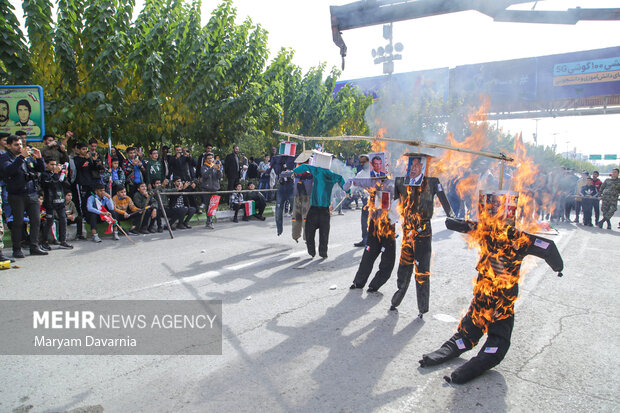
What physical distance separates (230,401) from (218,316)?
5.73 ft

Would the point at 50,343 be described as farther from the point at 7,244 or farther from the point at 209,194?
the point at 209,194

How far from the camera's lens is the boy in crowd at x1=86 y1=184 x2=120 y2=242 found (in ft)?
30.0

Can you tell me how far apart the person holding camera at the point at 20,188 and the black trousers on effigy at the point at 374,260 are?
18.7ft

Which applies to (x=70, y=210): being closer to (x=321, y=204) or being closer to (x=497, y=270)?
(x=321, y=204)

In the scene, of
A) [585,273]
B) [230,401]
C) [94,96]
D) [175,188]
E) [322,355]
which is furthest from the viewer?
[175,188]

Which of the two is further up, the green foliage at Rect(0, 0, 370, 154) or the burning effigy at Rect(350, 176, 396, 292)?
the green foliage at Rect(0, 0, 370, 154)

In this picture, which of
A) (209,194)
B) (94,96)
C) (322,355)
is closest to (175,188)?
(209,194)

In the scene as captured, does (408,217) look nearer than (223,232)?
Yes

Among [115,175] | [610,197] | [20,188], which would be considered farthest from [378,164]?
[610,197]

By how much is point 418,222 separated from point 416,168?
642 mm

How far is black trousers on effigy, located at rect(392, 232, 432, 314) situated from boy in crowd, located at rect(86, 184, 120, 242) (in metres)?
6.65

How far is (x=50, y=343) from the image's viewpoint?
395cm

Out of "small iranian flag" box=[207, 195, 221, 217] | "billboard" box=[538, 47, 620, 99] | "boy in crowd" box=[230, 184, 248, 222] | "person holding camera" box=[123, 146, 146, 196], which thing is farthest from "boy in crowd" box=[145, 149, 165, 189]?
"billboard" box=[538, 47, 620, 99]

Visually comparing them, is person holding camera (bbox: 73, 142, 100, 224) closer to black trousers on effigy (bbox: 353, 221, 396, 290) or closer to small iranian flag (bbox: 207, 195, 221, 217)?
small iranian flag (bbox: 207, 195, 221, 217)
